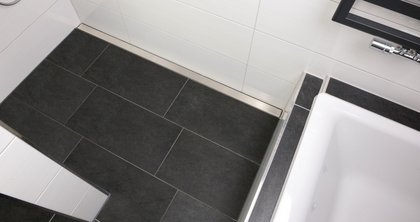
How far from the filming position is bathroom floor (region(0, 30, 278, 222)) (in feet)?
4.54

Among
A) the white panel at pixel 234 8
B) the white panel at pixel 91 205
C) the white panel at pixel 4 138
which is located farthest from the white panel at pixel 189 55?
the white panel at pixel 4 138

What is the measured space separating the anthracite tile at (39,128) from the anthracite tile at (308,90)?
3.61 feet

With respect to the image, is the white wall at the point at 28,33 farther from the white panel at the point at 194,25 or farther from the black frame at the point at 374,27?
the black frame at the point at 374,27

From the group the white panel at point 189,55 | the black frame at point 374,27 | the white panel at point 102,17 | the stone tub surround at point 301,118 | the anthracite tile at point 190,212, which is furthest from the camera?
the white panel at point 102,17

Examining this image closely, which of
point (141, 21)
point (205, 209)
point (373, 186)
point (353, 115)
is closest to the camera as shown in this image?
point (353, 115)

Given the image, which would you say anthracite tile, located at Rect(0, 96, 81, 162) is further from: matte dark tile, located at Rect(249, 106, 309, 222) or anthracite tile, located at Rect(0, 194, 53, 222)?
matte dark tile, located at Rect(249, 106, 309, 222)

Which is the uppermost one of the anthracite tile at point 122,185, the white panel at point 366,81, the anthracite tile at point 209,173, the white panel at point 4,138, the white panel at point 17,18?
the white panel at point 366,81

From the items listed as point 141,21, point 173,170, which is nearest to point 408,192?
point 173,170

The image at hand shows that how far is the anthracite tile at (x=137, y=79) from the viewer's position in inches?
63.7

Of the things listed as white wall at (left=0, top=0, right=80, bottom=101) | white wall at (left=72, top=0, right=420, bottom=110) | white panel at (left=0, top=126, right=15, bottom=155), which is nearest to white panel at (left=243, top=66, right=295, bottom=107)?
white wall at (left=72, top=0, right=420, bottom=110)

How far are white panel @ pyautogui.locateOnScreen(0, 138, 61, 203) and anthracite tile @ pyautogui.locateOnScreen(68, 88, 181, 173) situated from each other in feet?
1.91

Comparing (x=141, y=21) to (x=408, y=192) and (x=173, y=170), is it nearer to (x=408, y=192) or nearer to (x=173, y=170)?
(x=173, y=170)

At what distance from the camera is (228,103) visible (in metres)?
1.59

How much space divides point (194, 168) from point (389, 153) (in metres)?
0.82
